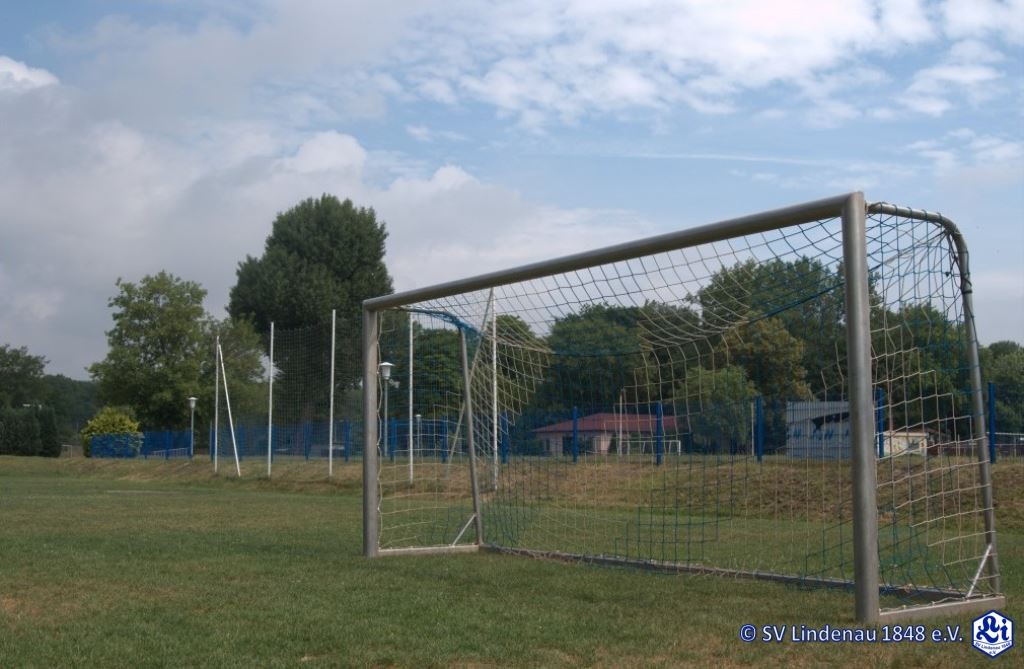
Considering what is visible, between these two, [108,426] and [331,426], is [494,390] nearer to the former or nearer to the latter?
[331,426]

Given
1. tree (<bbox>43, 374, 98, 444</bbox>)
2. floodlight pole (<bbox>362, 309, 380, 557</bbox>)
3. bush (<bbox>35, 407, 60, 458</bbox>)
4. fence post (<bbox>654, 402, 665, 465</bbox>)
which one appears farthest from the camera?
tree (<bbox>43, 374, 98, 444</bbox>)

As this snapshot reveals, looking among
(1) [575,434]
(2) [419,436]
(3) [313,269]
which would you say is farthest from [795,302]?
(3) [313,269]

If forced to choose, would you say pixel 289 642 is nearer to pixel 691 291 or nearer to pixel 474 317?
pixel 691 291

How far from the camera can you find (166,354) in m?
55.0

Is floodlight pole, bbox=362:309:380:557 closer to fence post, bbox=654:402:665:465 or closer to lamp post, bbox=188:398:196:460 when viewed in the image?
fence post, bbox=654:402:665:465

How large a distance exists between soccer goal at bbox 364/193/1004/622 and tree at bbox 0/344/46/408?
85664mm

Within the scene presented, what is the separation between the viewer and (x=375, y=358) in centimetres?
1128

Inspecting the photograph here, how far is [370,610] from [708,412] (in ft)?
17.6

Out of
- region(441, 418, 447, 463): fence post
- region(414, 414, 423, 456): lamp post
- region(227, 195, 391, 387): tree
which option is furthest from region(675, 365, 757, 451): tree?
region(227, 195, 391, 387): tree

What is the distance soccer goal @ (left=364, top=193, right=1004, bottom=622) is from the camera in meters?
7.63

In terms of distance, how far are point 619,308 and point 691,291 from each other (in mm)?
1279

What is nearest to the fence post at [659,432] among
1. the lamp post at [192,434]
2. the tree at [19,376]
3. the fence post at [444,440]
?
the fence post at [444,440]

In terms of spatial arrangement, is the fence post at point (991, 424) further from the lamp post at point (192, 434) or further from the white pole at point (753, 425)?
the lamp post at point (192, 434)

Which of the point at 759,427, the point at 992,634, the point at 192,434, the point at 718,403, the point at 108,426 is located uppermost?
the point at 108,426
